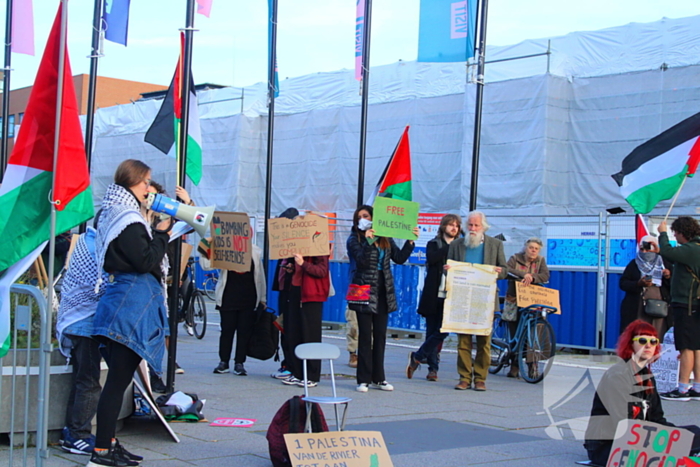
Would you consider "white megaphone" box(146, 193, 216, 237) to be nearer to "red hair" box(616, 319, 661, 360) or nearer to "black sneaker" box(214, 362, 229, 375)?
"red hair" box(616, 319, 661, 360)

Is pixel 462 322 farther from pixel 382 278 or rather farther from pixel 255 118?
pixel 255 118

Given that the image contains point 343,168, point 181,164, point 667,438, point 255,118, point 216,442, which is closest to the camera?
point 667,438

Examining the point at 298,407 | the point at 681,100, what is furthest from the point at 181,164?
the point at 681,100

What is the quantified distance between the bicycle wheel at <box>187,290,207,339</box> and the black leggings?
9846mm

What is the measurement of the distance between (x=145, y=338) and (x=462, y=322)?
4830mm

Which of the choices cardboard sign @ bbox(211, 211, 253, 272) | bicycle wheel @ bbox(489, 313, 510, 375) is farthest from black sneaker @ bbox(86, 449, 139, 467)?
bicycle wheel @ bbox(489, 313, 510, 375)

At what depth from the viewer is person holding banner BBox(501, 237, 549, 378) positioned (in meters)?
10.9

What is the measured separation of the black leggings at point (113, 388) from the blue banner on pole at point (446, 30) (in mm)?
6829

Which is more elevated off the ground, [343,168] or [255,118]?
[255,118]

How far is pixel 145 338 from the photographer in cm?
562

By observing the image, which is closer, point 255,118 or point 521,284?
point 521,284

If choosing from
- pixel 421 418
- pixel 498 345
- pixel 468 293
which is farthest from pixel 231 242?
pixel 498 345

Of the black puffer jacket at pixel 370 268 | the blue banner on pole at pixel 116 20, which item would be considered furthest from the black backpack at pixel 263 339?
the blue banner on pole at pixel 116 20

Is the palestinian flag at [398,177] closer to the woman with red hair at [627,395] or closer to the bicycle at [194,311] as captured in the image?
the woman with red hair at [627,395]
